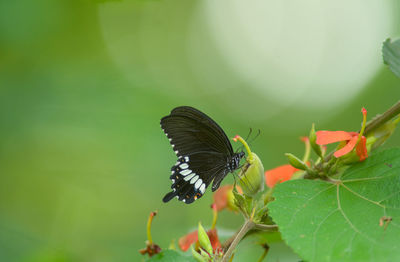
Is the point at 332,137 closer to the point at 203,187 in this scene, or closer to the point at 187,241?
the point at 203,187

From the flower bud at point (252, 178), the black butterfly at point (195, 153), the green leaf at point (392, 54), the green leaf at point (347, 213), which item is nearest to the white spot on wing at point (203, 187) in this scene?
the black butterfly at point (195, 153)

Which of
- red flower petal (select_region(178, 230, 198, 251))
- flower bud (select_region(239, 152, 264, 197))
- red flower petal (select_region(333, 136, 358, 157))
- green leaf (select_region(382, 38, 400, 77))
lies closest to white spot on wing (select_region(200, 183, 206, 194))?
red flower petal (select_region(178, 230, 198, 251))

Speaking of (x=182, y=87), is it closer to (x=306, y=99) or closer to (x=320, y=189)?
(x=306, y=99)

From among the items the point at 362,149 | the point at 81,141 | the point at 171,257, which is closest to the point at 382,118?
the point at 362,149

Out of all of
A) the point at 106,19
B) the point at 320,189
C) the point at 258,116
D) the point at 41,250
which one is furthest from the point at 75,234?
the point at 258,116

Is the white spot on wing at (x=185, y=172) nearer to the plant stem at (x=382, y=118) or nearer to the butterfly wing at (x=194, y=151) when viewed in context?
the butterfly wing at (x=194, y=151)
